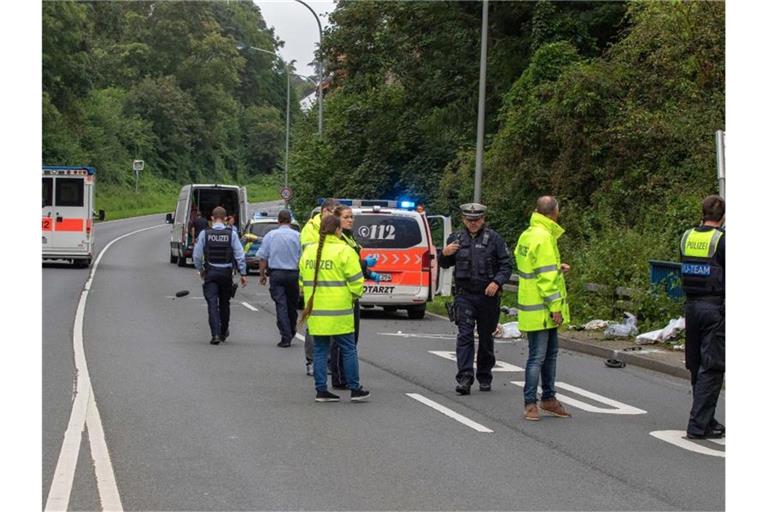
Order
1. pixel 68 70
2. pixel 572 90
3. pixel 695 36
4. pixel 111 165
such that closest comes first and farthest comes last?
pixel 695 36 → pixel 572 90 → pixel 68 70 → pixel 111 165

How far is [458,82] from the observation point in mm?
35062

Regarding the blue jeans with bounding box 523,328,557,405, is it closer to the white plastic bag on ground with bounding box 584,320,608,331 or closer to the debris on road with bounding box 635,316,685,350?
the debris on road with bounding box 635,316,685,350

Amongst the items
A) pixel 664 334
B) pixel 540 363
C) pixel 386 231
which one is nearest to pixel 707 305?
pixel 540 363

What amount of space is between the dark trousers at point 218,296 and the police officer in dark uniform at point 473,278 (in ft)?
17.1

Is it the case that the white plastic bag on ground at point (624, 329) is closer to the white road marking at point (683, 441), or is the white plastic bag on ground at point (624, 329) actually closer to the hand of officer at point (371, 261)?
the hand of officer at point (371, 261)

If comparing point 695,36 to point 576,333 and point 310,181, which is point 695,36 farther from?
point 310,181

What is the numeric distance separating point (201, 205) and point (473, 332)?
27.0 metres

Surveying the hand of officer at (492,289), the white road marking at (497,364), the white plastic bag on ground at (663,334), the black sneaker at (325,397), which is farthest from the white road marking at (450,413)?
the white plastic bag on ground at (663,334)

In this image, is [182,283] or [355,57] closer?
[182,283]

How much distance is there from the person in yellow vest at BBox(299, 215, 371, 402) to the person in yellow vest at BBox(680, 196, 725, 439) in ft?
10.2

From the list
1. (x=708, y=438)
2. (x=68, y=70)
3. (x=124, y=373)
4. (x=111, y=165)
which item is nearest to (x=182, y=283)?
(x=124, y=373)

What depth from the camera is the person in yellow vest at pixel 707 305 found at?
9.75 metres

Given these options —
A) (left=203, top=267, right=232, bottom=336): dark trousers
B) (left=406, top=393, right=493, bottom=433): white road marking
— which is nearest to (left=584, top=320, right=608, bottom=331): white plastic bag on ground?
(left=203, top=267, right=232, bottom=336): dark trousers

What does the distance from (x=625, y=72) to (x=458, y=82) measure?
8.88 m
